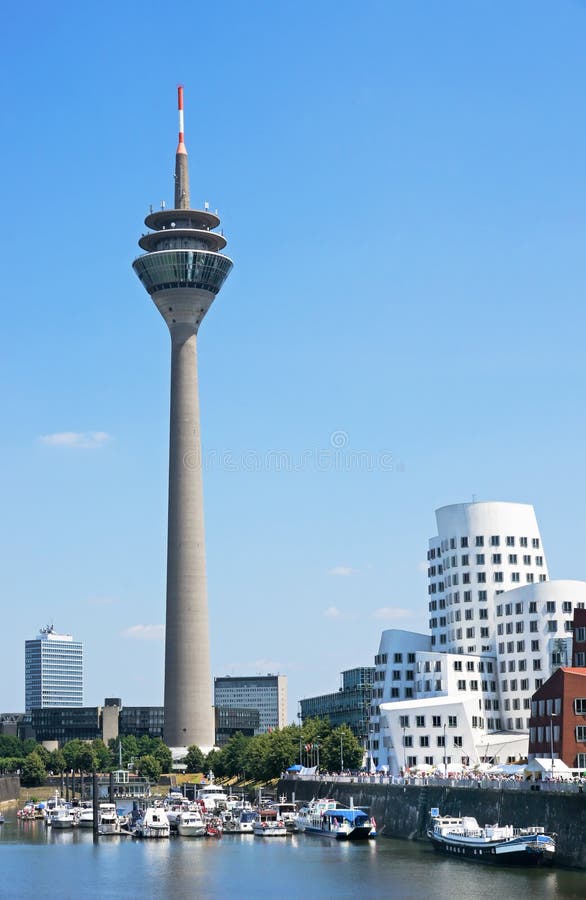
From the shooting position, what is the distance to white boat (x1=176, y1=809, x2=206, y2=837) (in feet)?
562

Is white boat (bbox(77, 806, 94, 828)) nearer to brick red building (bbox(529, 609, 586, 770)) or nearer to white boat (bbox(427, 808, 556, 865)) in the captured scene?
brick red building (bbox(529, 609, 586, 770))

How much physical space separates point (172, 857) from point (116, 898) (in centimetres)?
3259

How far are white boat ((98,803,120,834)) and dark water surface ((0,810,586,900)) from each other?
1357 centimetres

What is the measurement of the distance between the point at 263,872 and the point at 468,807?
22425mm

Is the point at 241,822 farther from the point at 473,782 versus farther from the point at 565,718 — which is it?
the point at 565,718

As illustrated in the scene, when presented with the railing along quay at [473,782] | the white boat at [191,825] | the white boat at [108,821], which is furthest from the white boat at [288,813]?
the white boat at [108,821]

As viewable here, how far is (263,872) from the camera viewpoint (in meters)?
127

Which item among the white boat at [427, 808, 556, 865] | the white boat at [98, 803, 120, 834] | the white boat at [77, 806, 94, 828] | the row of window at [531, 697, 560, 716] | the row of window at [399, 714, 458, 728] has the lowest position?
the white boat at [77, 806, 94, 828]

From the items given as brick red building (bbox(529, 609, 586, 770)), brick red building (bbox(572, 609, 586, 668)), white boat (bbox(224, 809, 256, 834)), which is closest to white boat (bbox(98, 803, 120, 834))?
white boat (bbox(224, 809, 256, 834))

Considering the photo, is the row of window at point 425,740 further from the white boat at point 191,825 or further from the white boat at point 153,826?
the white boat at point 153,826

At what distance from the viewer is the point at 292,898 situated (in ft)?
357

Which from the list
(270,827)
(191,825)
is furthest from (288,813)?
(191,825)

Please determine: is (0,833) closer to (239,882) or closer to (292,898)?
(239,882)

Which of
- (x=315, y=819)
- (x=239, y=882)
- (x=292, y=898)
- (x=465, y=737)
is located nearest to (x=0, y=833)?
(x=315, y=819)
